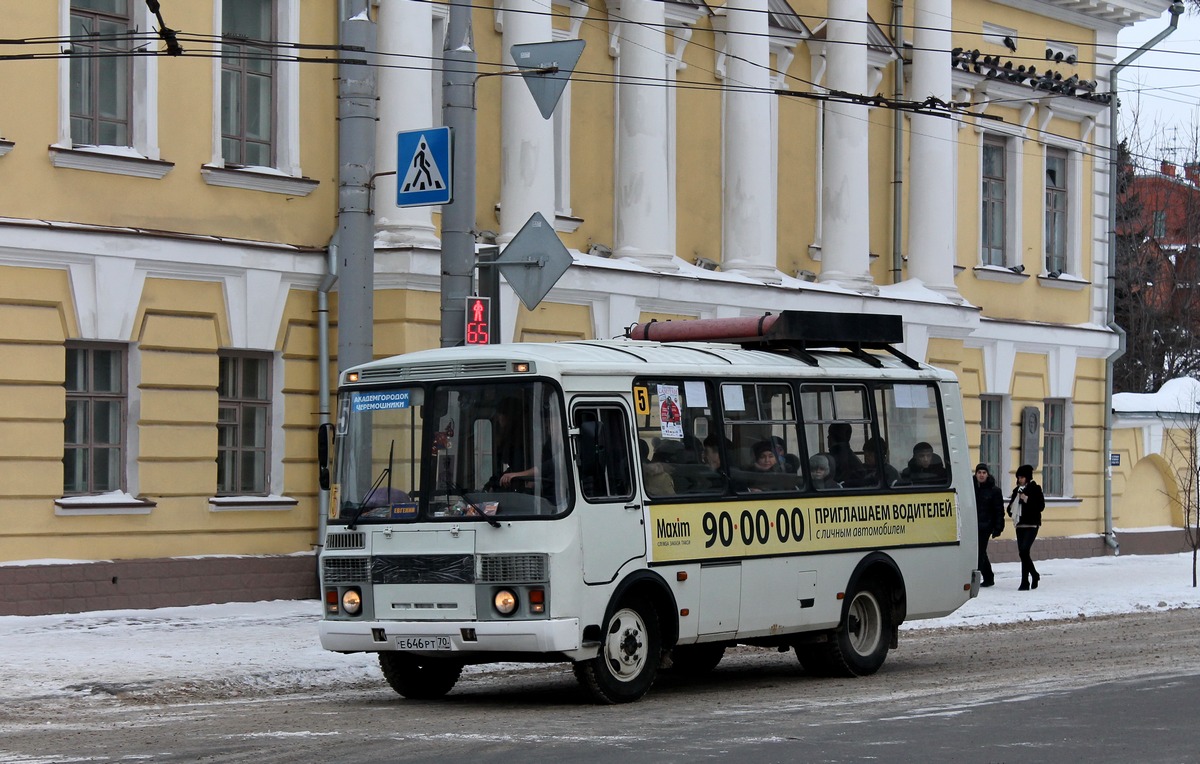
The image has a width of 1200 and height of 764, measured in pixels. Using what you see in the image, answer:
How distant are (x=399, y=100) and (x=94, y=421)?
203 inches

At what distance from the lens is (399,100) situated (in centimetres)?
2255

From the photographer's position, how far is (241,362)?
72.7ft

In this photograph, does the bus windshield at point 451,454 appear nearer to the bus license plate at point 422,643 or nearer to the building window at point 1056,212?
the bus license plate at point 422,643

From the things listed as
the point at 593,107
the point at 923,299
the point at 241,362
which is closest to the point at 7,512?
the point at 241,362

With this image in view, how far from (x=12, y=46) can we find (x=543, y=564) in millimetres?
9971

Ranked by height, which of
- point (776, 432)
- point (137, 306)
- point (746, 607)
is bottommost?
point (746, 607)

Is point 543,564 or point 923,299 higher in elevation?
point 923,299

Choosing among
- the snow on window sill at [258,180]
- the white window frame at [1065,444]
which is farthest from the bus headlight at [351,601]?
the white window frame at [1065,444]

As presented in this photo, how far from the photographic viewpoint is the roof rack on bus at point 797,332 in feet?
51.6

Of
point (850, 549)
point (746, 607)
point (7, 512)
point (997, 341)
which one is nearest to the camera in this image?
point (746, 607)

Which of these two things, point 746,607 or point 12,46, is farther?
point 12,46

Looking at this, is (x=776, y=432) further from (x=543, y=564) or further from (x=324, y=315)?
(x=324, y=315)

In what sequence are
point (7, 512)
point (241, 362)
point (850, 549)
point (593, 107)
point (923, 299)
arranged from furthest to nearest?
point (923, 299), point (593, 107), point (241, 362), point (7, 512), point (850, 549)

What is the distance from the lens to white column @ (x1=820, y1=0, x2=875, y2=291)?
29.5m
